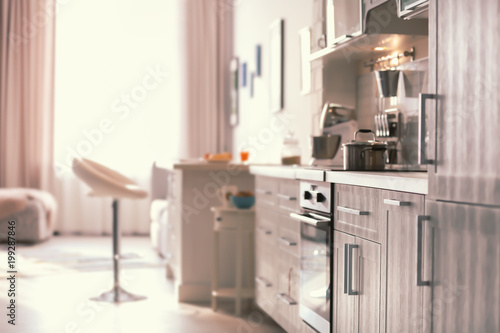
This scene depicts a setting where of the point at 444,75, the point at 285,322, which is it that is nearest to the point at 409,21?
the point at 444,75

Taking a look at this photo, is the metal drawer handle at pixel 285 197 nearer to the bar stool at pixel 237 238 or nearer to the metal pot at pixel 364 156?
the metal pot at pixel 364 156

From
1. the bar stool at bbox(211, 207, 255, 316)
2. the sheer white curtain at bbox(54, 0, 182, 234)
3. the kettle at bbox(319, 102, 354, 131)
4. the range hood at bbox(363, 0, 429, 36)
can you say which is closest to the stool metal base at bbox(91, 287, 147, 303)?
the bar stool at bbox(211, 207, 255, 316)

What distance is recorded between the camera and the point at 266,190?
136 inches

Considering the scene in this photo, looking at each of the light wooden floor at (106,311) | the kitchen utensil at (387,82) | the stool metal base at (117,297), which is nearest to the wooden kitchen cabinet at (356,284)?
the kitchen utensil at (387,82)

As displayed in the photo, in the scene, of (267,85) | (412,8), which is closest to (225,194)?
(267,85)

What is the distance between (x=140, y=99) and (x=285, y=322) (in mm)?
4622

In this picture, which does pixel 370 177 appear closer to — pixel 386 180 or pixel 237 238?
pixel 386 180

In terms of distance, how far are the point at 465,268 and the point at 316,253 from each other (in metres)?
1.09

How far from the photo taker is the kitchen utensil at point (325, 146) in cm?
328

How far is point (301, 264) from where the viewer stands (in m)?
2.83

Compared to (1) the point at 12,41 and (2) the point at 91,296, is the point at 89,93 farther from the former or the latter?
(2) the point at 91,296

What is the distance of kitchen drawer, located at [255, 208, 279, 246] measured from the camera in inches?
129

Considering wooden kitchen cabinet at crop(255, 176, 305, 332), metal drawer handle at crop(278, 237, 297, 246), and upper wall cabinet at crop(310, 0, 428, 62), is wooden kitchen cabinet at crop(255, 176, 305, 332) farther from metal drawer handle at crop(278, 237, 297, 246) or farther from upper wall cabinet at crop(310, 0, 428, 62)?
upper wall cabinet at crop(310, 0, 428, 62)

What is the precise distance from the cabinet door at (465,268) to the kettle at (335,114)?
65.0 inches
